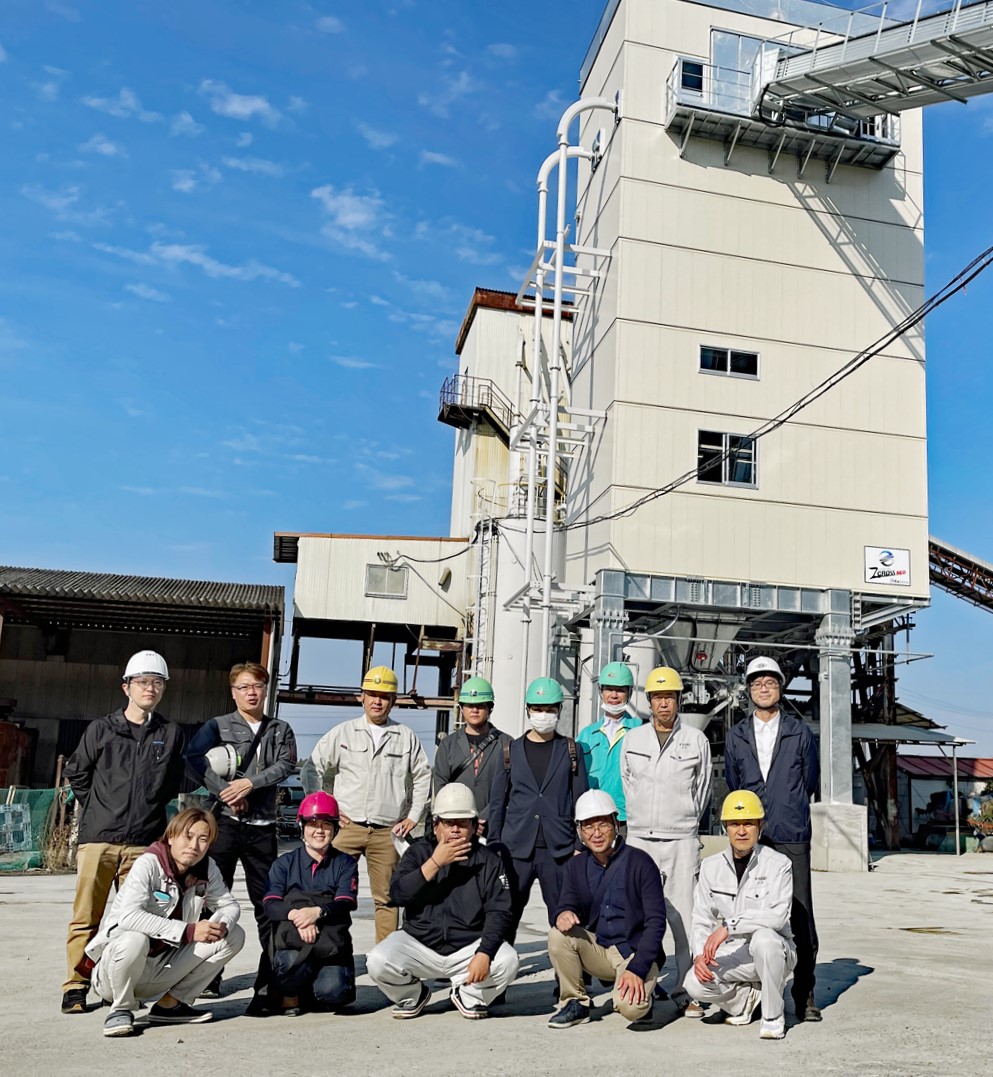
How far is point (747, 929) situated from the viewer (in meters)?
6.20

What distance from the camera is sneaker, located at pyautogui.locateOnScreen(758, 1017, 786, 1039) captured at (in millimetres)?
5891

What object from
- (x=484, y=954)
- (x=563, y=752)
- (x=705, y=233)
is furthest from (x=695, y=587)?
(x=484, y=954)

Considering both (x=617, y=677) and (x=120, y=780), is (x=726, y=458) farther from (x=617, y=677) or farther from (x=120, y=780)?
(x=120, y=780)

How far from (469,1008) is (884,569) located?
19.1 meters

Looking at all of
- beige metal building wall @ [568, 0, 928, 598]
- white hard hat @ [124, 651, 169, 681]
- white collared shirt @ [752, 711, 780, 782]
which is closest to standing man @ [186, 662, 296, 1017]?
white hard hat @ [124, 651, 169, 681]

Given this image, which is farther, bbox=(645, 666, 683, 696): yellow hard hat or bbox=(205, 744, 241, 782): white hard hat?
bbox=(645, 666, 683, 696): yellow hard hat

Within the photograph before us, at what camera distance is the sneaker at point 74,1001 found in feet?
20.4

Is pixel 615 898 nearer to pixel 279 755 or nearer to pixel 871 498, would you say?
pixel 279 755

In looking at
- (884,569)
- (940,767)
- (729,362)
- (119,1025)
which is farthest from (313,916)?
(940,767)

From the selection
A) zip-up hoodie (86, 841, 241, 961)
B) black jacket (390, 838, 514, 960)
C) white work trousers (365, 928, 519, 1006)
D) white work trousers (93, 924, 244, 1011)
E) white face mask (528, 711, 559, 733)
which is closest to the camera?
white work trousers (93, 924, 244, 1011)


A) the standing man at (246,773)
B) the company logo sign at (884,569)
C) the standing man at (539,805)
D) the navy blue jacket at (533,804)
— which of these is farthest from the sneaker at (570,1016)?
the company logo sign at (884,569)

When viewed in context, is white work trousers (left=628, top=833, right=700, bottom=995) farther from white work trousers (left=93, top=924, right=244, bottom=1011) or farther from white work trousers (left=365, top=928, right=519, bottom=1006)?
white work trousers (left=93, top=924, right=244, bottom=1011)

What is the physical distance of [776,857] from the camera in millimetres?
6414

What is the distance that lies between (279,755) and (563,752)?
6.28 ft
